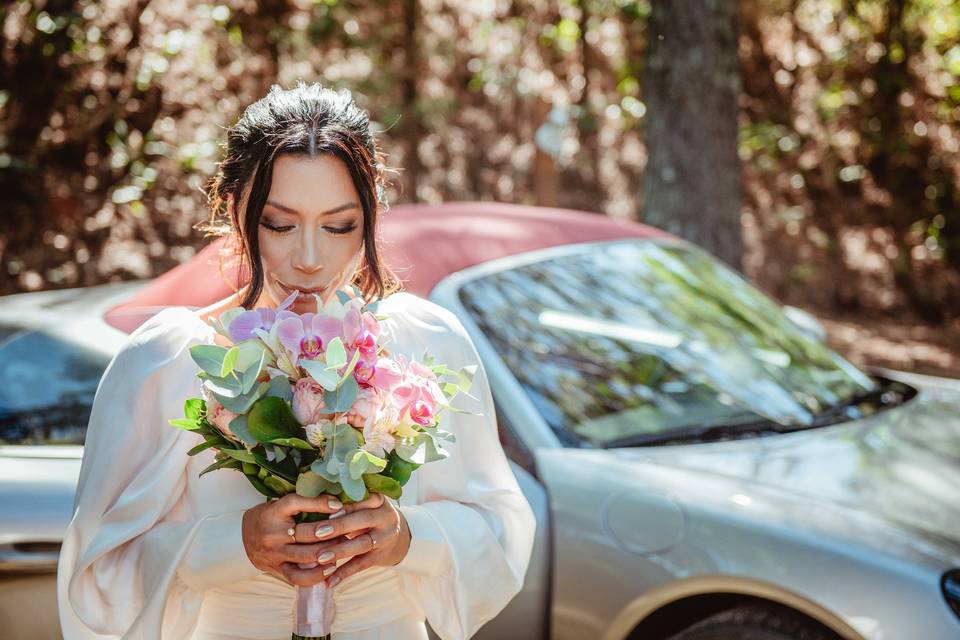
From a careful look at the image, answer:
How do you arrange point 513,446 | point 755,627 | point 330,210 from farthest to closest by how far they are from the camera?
point 513,446 < point 755,627 < point 330,210

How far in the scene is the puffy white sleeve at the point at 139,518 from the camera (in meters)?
1.71

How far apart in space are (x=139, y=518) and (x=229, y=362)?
0.39 m

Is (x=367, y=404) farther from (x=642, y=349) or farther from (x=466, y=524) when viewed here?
(x=642, y=349)

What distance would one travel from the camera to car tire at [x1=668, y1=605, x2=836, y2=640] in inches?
95.7

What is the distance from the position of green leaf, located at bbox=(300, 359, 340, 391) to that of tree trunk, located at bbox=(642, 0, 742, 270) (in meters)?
5.24

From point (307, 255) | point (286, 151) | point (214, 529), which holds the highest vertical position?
point (286, 151)

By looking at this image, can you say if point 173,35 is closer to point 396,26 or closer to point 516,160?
point 396,26

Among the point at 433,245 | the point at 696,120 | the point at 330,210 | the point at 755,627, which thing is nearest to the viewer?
the point at 330,210

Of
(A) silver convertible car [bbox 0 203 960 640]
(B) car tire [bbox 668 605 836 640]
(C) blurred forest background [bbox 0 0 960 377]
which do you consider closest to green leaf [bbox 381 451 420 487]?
(A) silver convertible car [bbox 0 203 960 640]

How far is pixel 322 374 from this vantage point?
1.48 meters

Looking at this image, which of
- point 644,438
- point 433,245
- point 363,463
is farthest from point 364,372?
point 433,245

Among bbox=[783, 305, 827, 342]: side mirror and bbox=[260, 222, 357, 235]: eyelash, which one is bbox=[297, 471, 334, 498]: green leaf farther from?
bbox=[783, 305, 827, 342]: side mirror

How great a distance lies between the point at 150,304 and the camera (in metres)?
3.46

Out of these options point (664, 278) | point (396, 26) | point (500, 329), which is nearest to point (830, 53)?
point (396, 26)
